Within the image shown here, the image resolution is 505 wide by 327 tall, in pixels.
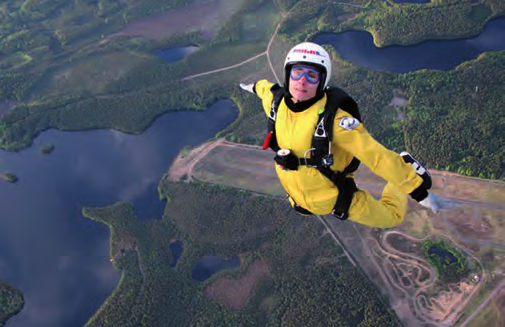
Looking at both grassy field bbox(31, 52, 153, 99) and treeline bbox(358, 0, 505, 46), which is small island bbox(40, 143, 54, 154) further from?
treeline bbox(358, 0, 505, 46)

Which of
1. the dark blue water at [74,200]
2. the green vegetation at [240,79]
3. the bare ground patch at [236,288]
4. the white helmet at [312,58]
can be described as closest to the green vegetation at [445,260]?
the green vegetation at [240,79]

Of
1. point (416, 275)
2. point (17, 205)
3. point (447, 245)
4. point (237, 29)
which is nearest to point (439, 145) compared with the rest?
point (447, 245)

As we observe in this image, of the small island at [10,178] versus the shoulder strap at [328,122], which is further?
the small island at [10,178]

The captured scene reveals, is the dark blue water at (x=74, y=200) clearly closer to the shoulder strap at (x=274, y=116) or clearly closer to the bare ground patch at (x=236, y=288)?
the bare ground patch at (x=236, y=288)

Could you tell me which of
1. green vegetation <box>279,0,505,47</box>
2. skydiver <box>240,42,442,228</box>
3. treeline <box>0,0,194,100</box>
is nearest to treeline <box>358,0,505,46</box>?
green vegetation <box>279,0,505,47</box>

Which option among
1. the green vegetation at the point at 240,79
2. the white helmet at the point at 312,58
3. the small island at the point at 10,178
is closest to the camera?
the white helmet at the point at 312,58

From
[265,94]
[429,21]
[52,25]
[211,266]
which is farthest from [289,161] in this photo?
[52,25]

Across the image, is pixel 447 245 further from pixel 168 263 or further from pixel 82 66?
pixel 82 66
